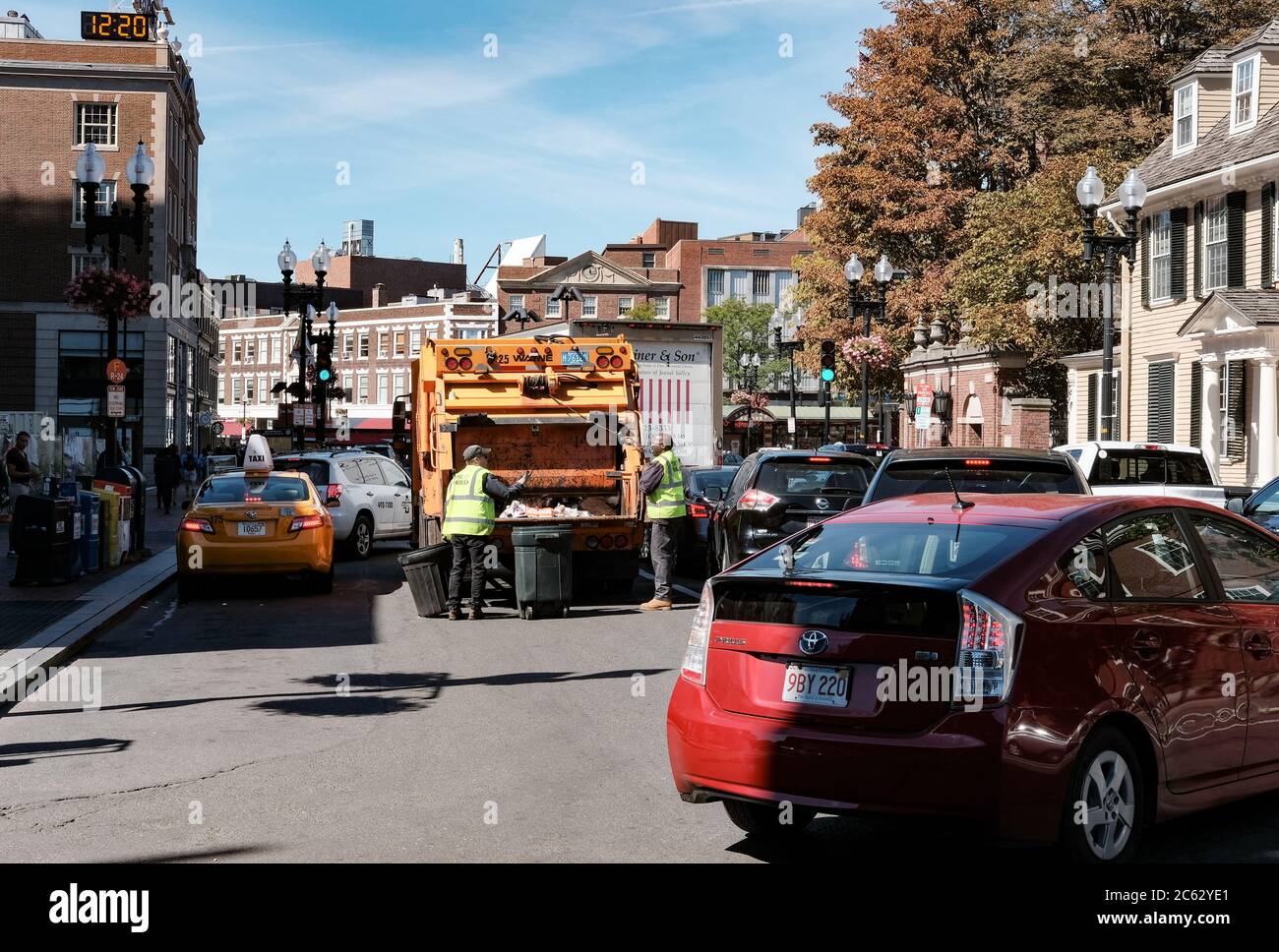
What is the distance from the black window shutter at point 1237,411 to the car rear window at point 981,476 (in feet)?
63.9

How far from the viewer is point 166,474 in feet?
123

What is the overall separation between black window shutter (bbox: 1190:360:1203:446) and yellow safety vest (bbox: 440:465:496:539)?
2041 cm

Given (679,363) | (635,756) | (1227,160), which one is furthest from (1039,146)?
(635,756)

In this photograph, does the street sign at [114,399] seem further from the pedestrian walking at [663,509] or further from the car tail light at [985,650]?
the car tail light at [985,650]

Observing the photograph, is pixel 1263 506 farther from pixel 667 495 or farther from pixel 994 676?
pixel 994 676

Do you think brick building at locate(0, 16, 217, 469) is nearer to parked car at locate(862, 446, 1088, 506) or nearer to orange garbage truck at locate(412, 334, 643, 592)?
orange garbage truck at locate(412, 334, 643, 592)

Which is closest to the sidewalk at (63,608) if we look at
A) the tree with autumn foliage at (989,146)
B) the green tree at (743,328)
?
the tree with autumn foliage at (989,146)

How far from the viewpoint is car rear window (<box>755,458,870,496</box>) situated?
1702cm

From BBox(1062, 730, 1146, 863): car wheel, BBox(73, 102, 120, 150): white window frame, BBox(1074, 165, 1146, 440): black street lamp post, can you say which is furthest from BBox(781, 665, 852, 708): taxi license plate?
BBox(73, 102, 120, 150): white window frame

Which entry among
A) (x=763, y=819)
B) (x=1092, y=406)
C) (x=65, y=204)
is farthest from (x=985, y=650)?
(x=65, y=204)

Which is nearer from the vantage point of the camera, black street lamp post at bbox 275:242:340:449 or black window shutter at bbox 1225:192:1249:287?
black window shutter at bbox 1225:192:1249:287

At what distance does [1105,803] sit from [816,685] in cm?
121

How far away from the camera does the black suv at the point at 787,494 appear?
55.2 feet

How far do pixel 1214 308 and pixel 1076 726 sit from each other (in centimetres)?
2592
